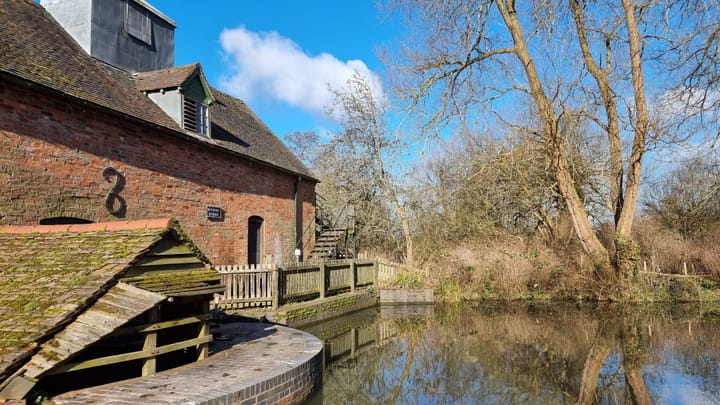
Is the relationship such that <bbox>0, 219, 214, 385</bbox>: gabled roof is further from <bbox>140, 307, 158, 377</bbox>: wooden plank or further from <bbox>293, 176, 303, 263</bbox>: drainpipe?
<bbox>293, 176, 303, 263</bbox>: drainpipe

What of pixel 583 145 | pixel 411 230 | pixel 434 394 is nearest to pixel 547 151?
pixel 583 145

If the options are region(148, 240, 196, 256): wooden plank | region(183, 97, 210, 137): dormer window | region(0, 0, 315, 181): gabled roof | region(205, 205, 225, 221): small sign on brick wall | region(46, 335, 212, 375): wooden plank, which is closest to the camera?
region(46, 335, 212, 375): wooden plank

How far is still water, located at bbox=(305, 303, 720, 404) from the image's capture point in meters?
6.43

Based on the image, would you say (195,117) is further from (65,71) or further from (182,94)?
(65,71)

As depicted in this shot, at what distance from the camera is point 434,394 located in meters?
6.64

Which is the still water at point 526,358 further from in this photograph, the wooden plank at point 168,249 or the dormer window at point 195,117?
the dormer window at point 195,117

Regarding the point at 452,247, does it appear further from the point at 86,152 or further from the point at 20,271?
the point at 20,271

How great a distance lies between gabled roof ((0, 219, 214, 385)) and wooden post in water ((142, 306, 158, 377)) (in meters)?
0.35

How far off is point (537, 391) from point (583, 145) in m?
15.7

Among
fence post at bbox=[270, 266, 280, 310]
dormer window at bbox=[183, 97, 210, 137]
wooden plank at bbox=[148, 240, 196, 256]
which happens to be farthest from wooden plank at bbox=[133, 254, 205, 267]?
dormer window at bbox=[183, 97, 210, 137]

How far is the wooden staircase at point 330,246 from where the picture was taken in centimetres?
1841

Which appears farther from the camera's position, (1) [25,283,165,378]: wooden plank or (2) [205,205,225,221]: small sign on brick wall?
(2) [205,205,225,221]: small sign on brick wall

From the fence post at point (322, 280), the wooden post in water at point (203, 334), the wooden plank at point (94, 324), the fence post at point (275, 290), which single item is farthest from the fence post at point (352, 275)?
the wooden plank at point (94, 324)

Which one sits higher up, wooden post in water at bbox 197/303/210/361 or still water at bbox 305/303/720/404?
wooden post in water at bbox 197/303/210/361
